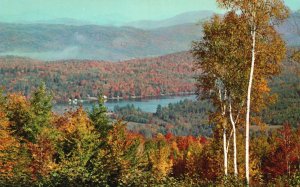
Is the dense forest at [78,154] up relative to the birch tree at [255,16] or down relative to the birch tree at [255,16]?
down

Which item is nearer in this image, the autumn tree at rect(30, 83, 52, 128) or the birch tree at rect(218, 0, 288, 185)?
the birch tree at rect(218, 0, 288, 185)

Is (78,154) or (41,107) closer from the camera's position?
(78,154)

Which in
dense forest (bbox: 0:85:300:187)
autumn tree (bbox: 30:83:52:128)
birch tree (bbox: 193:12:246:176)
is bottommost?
dense forest (bbox: 0:85:300:187)

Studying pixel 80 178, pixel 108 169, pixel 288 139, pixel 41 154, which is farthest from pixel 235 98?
pixel 288 139

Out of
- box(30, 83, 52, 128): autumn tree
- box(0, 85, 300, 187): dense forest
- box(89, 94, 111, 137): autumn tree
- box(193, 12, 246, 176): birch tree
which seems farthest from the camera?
box(30, 83, 52, 128): autumn tree

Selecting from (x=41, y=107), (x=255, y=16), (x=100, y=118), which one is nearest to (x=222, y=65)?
(x=255, y=16)

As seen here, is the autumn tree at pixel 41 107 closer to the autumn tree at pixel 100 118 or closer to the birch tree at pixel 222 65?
the autumn tree at pixel 100 118

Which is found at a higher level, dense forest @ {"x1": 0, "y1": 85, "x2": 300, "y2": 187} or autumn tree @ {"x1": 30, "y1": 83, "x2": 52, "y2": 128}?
autumn tree @ {"x1": 30, "y1": 83, "x2": 52, "y2": 128}

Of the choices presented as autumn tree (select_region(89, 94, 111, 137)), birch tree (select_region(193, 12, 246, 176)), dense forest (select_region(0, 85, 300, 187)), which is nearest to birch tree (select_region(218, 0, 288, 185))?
birch tree (select_region(193, 12, 246, 176))

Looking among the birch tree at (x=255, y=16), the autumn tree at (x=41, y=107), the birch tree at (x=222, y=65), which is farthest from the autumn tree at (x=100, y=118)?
the birch tree at (x=255, y=16)

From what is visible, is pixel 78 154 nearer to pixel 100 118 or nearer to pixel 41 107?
pixel 100 118

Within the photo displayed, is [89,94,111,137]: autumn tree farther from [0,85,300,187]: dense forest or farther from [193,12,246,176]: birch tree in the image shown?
[193,12,246,176]: birch tree
